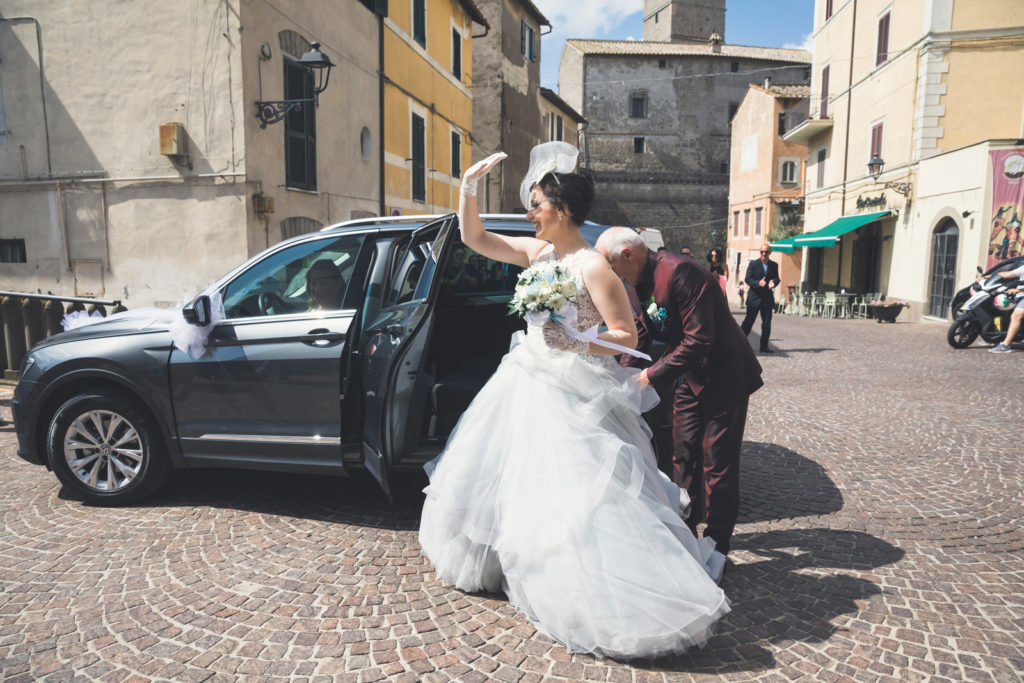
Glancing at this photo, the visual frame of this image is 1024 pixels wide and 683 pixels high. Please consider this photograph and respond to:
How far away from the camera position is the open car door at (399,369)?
371 centimetres

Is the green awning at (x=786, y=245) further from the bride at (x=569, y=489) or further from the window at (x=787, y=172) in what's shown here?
the bride at (x=569, y=489)

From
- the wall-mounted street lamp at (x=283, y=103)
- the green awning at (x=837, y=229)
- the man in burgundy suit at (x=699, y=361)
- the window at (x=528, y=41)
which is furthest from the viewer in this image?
the window at (x=528, y=41)

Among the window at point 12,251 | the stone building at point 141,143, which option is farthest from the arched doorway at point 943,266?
the window at point 12,251

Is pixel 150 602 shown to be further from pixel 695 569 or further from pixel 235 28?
pixel 235 28

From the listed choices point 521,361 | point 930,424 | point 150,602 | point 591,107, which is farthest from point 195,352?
point 591,107

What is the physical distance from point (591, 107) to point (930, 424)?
44.7 metres

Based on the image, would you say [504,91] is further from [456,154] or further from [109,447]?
[109,447]

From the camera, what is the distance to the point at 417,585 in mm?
3379

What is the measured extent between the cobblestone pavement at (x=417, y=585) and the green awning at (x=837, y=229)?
59.6 feet

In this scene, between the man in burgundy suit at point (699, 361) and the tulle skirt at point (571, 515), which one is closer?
the tulle skirt at point (571, 515)

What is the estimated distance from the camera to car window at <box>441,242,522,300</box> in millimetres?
4824

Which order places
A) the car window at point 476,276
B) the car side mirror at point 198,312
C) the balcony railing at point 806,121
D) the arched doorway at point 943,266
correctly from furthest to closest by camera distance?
the balcony railing at point 806,121, the arched doorway at point 943,266, the car window at point 476,276, the car side mirror at point 198,312

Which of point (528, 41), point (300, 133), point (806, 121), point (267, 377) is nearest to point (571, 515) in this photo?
point (267, 377)

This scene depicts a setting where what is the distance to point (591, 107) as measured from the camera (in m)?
47.8
